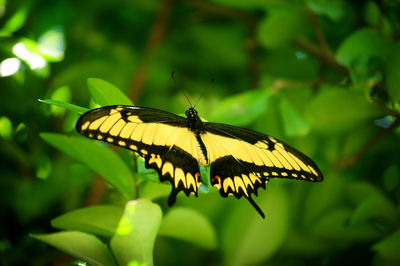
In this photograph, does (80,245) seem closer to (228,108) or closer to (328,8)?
(228,108)

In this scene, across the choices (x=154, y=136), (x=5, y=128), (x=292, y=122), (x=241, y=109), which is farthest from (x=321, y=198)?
(x=5, y=128)

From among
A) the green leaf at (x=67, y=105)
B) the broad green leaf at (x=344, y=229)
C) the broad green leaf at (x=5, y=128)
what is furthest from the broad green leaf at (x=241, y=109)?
the broad green leaf at (x=5, y=128)

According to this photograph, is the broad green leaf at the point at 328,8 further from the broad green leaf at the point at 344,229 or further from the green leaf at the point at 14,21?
the green leaf at the point at 14,21

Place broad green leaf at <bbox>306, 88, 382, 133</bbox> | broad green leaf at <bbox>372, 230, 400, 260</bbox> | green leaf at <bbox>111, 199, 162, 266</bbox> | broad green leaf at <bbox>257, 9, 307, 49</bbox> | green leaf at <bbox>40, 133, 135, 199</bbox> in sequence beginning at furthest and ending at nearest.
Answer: broad green leaf at <bbox>257, 9, 307, 49</bbox>, broad green leaf at <bbox>306, 88, 382, 133</bbox>, broad green leaf at <bbox>372, 230, 400, 260</bbox>, green leaf at <bbox>40, 133, 135, 199</bbox>, green leaf at <bbox>111, 199, 162, 266</bbox>

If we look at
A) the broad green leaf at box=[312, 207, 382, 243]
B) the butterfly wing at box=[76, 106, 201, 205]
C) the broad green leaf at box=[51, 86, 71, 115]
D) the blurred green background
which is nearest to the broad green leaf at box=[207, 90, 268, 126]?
the blurred green background

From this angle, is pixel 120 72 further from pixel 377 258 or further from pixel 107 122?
pixel 377 258

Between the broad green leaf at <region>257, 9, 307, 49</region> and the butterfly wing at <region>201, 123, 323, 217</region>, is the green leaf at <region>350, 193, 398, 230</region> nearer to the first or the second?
the butterfly wing at <region>201, 123, 323, 217</region>
